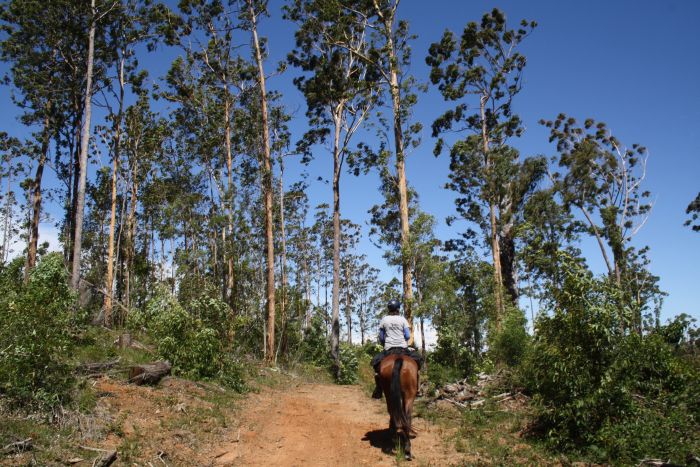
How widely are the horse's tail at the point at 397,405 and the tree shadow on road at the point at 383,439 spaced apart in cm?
60

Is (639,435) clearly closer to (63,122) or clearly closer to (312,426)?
(312,426)

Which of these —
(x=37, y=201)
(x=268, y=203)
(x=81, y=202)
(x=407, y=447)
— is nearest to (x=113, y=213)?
(x=37, y=201)

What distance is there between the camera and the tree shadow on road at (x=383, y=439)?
24.6ft

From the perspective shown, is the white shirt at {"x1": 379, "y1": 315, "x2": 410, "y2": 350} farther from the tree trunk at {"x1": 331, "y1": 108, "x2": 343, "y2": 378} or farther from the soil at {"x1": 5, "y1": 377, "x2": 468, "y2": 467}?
the tree trunk at {"x1": 331, "y1": 108, "x2": 343, "y2": 378}

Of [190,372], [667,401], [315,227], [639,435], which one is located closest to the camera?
[639,435]

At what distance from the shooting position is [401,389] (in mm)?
7105

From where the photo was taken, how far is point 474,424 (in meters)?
8.66

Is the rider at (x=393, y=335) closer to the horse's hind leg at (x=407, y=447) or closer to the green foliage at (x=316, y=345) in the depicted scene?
the horse's hind leg at (x=407, y=447)

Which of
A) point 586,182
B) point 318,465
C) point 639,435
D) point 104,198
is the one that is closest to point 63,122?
point 104,198

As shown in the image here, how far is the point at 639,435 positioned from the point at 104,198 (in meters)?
33.7

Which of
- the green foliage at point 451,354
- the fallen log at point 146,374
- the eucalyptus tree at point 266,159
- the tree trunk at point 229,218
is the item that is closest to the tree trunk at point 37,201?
the tree trunk at point 229,218

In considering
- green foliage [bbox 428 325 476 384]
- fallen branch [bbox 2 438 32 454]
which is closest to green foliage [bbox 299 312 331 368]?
green foliage [bbox 428 325 476 384]

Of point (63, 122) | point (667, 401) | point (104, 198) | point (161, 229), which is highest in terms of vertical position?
point (63, 122)

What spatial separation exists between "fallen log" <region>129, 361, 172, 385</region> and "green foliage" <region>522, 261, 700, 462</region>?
7.30 meters
